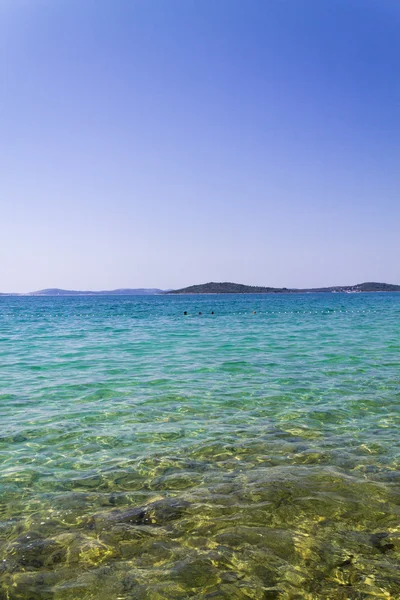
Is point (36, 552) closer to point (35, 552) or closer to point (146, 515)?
point (35, 552)

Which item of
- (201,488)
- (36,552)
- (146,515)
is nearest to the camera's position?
(36,552)

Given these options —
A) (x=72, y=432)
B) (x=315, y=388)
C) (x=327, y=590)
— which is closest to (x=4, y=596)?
(x=327, y=590)

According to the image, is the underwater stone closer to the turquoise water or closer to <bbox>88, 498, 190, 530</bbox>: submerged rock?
the turquoise water

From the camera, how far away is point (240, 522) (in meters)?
5.34

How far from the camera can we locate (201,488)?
20.9 feet

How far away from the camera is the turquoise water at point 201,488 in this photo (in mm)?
4320

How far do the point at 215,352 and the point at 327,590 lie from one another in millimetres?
16921

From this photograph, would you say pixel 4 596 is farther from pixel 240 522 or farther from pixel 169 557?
pixel 240 522

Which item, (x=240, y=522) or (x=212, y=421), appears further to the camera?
(x=212, y=421)

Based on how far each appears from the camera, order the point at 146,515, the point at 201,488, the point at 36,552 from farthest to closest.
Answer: the point at 201,488, the point at 146,515, the point at 36,552

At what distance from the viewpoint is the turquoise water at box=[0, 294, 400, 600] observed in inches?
170

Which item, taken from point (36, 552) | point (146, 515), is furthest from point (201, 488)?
point (36, 552)

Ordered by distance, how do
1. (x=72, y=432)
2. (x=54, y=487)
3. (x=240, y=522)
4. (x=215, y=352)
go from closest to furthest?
(x=240, y=522) → (x=54, y=487) → (x=72, y=432) → (x=215, y=352)

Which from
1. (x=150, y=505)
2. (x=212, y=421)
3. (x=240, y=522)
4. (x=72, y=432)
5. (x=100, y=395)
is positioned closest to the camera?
(x=240, y=522)
